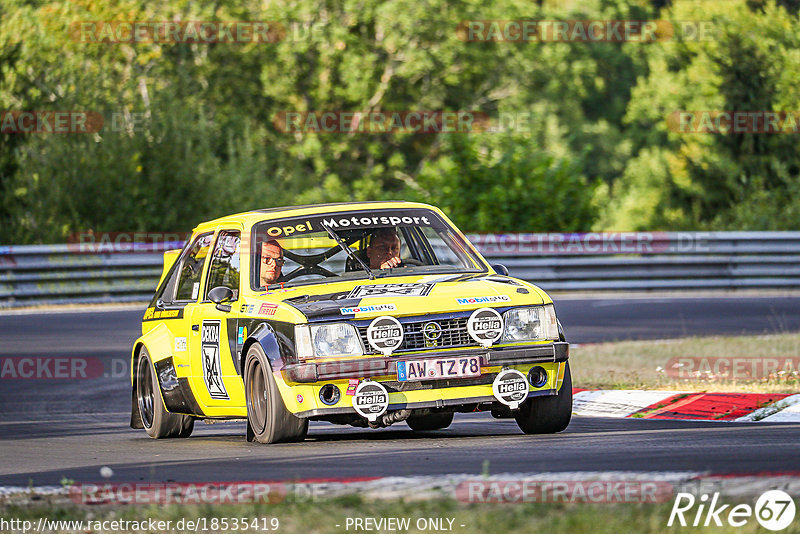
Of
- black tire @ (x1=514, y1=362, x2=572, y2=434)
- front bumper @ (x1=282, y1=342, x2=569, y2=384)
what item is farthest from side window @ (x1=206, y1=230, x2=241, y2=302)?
black tire @ (x1=514, y1=362, x2=572, y2=434)

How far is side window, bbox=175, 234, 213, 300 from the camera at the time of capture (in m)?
10.5

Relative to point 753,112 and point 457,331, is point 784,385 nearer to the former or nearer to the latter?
point 457,331

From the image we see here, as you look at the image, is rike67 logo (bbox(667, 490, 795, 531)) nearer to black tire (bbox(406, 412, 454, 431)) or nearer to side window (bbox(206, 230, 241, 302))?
black tire (bbox(406, 412, 454, 431))

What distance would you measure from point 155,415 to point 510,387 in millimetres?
3167

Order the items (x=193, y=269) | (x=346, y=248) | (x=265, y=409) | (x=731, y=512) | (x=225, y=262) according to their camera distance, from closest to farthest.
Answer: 1. (x=731, y=512)
2. (x=265, y=409)
3. (x=346, y=248)
4. (x=225, y=262)
5. (x=193, y=269)

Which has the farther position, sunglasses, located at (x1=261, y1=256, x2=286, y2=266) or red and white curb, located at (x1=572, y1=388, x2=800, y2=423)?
red and white curb, located at (x1=572, y1=388, x2=800, y2=423)

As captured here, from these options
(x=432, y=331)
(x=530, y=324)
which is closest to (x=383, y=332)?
(x=432, y=331)

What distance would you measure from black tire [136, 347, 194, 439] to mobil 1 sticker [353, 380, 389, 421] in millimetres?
2523

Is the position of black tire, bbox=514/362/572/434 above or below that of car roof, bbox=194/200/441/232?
below

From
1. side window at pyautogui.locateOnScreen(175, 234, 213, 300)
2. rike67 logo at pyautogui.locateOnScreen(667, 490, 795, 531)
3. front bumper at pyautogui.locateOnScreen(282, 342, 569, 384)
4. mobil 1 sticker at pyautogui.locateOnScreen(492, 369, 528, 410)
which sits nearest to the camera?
rike67 logo at pyautogui.locateOnScreen(667, 490, 795, 531)

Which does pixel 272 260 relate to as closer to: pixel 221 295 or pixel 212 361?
pixel 221 295

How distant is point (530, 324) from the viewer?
28.8ft

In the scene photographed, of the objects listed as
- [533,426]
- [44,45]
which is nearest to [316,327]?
[533,426]

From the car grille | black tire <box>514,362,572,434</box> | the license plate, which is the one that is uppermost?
the car grille
